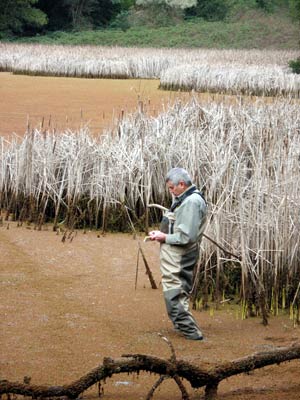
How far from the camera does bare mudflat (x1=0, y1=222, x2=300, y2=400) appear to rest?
364 cm

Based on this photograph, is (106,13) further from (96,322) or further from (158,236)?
(158,236)

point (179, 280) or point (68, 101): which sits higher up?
point (179, 280)

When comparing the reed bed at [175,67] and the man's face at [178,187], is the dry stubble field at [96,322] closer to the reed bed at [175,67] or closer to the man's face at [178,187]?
the man's face at [178,187]

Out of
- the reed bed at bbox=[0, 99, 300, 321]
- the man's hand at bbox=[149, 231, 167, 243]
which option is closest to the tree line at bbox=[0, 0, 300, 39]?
the reed bed at bbox=[0, 99, 300, 321]

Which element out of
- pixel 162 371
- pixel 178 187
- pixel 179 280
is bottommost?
pixel 162 371

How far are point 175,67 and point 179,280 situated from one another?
632 inches

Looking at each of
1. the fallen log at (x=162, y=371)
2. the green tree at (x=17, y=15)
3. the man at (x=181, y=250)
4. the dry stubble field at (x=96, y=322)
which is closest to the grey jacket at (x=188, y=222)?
the man at (x=181, y=250)

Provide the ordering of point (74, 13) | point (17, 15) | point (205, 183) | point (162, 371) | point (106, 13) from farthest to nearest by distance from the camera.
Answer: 1. point (106, 13)
2. point (74, 13)
3. point (17, 15)
4. point (205, 183)
5. point (162, 371)

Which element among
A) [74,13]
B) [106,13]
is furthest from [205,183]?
[106,13]

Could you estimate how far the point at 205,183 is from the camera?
5.61 metres

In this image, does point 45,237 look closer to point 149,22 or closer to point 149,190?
point 149,190

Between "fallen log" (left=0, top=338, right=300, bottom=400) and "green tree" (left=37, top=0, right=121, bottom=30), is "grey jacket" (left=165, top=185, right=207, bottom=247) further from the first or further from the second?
"green tree" (left=37, top=0, right=121, bottom=30)

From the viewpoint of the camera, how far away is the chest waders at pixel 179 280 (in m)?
4.10

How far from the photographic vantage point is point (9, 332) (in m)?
4.22
